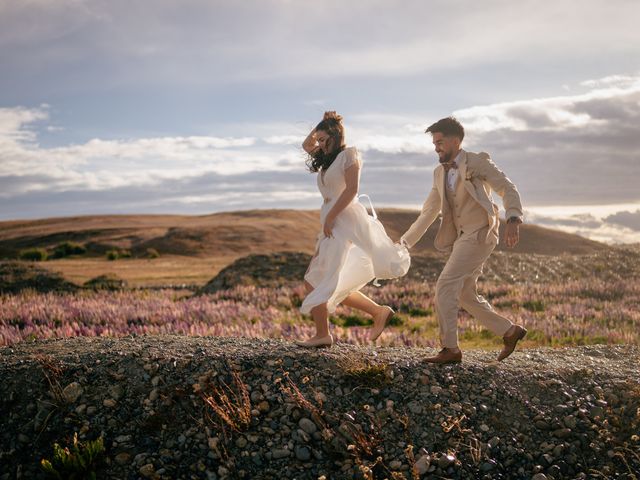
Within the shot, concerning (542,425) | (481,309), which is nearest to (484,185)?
(481,309)

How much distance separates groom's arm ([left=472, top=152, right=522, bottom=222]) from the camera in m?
7.16

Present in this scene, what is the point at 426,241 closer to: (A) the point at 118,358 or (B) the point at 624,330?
(B) the point at 624,330

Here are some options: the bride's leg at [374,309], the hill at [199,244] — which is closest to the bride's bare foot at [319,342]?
the bride's leg at [374,309]

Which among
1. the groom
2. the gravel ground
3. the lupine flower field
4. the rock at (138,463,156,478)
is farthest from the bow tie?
the rock at (138,463,156,478)

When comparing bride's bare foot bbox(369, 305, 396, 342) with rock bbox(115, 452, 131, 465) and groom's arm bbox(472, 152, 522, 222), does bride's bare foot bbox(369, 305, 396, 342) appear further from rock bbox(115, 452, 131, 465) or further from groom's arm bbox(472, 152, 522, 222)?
rock bbox(115, 452, 131, 465)

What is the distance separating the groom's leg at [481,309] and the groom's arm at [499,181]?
0.96 meters

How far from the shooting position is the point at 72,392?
22.2ft

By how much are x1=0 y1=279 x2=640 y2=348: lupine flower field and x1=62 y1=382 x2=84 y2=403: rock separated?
398cm

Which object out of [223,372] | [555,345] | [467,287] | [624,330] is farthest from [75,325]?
[624,330]

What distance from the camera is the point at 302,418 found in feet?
20.4

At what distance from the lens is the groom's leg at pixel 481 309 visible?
7.69 metres

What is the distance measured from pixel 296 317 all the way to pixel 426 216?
6846 mm

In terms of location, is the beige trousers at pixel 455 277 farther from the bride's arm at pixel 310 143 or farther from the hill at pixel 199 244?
the hill at pixel 199 244

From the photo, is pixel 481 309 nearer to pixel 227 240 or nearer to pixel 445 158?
pixel 445 158
